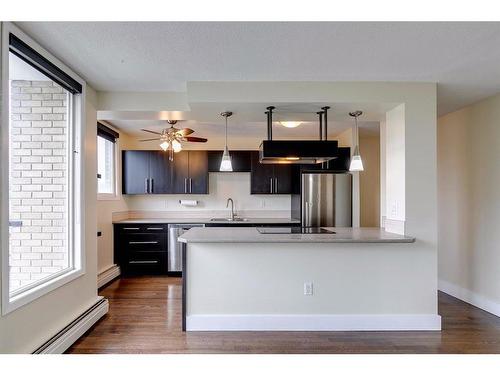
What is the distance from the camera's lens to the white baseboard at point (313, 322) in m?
2.98

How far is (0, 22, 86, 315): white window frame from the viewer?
187cm

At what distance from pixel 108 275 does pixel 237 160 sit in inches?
106

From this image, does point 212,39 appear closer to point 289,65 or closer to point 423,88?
point 289,65

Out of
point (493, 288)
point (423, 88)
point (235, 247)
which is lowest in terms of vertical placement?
point (493, 288)

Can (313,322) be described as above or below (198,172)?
below

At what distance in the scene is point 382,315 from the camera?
3.02 metres

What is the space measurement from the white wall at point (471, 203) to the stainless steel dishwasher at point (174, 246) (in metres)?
3.48

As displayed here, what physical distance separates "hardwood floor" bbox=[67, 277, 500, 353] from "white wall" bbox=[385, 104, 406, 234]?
0.98 m

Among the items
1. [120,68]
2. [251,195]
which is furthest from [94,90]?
[251,195]

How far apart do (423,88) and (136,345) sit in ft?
11.2

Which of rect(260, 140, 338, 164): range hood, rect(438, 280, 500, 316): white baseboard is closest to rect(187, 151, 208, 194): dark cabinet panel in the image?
rect(260, 140, 338, 164): range hood

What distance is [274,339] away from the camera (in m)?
2.80

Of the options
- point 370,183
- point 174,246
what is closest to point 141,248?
point 174,246

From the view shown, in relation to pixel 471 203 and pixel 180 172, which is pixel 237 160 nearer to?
pixel 180 172
